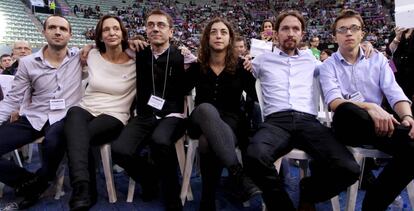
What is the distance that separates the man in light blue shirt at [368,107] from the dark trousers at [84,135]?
4.62ft

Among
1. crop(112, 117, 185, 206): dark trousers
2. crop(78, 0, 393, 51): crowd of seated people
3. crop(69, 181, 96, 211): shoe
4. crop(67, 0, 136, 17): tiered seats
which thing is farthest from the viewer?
crop(67, 0, 136, 17): tiered seats

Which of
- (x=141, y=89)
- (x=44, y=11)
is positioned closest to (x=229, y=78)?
(x=141, y=89)

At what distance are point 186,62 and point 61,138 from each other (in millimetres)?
986

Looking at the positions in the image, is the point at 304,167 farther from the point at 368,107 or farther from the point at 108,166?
the point at 108,166

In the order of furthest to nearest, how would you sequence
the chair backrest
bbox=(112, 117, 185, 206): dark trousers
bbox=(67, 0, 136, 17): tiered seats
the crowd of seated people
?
1. bbox=(67, 0, 136, 17): tiered seats
2. the crowd of seated people
3. the chair backrest
4. bbox=(112, 117, 185, 206): dark trousers

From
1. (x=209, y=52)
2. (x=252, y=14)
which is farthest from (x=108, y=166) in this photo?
(x=252, y=14)

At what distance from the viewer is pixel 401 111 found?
1.96 metres

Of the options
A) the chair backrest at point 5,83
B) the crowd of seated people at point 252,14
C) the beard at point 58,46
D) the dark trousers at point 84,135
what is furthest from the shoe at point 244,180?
the crowd of seated people at point 252,14

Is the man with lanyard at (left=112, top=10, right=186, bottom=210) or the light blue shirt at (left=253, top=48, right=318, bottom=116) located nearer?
the man with lanyard at (left=112, top=10, right=186, bottom=210)

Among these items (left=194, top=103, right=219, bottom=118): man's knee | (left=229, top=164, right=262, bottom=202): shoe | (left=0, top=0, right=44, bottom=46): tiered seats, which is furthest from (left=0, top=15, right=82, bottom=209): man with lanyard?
(left=0, top=0, right=44, bottom=46): tiered seats

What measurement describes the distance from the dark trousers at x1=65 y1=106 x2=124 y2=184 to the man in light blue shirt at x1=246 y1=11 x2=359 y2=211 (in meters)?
0.93

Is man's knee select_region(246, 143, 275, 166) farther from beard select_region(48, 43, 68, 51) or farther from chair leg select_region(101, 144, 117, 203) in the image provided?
beard select_region(48, 43, 68, 51)

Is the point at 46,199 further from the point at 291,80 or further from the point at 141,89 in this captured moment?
the point at 291,80

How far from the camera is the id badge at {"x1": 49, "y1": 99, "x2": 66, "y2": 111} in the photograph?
7.87ft
